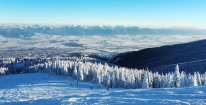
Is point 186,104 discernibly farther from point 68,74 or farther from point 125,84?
point 68,74

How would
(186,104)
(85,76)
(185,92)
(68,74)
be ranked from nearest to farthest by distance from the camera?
(186,104) < (185,92) < (85,76) < (68,74)

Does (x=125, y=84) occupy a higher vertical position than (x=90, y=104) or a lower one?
lower

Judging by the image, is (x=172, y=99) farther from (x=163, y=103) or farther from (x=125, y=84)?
(x=125, y=84)

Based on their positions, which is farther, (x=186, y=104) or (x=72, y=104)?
(x=72, y=104)

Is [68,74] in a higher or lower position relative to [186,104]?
lower

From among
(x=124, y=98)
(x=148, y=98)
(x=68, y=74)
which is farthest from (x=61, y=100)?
(x=68, y=74)

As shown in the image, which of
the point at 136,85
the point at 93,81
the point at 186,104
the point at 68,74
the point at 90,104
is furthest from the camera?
the point at 68,74

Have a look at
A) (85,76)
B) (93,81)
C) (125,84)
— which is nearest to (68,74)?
(85,76)

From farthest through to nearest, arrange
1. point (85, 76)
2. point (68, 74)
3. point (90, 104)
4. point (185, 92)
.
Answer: point (68, 74)
point (85, 76)
point (185, 92)
point (90, 104)

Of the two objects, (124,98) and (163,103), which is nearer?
(163,103)
